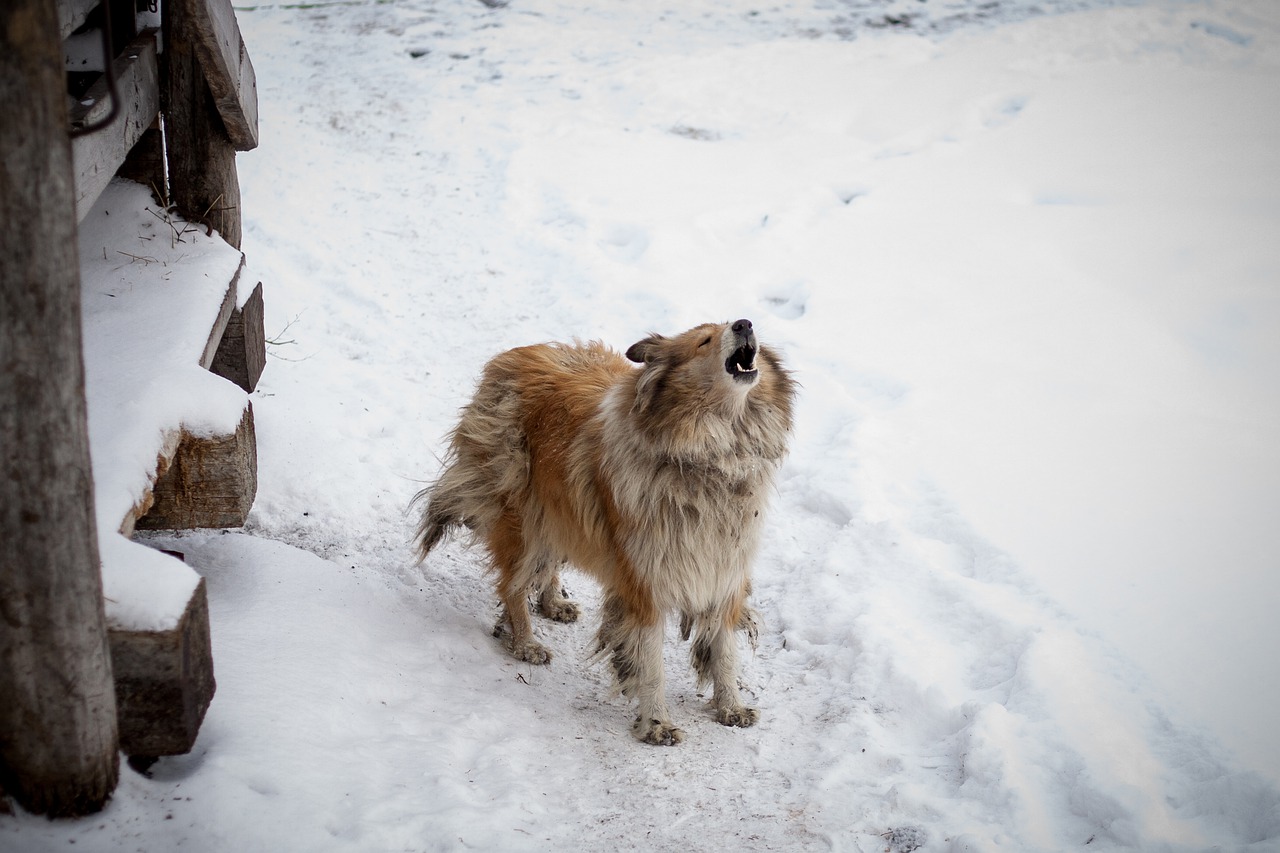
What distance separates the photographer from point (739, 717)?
3834mm

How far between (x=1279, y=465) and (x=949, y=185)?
4000mm

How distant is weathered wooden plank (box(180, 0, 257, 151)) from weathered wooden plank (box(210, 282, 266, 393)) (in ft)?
2.34

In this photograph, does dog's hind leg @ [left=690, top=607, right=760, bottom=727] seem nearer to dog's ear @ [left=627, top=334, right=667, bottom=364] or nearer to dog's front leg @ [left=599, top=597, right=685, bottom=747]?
dog's front leg @ [left=599, top=597, right=685, bottom=747]

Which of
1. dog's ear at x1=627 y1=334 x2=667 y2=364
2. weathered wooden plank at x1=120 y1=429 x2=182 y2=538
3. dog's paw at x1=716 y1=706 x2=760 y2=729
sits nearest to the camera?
weathered wooden plank at x1=120 y1=429 x2=182 y2=538

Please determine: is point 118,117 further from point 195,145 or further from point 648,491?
point 648,491

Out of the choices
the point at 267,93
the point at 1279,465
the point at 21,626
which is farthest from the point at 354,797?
the point at 267,93

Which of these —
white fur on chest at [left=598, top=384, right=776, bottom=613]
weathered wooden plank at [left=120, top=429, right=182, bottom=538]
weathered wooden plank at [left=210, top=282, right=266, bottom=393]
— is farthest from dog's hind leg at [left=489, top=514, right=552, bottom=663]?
weathered wooden plank at [left=120, top=429, right=182, bottom=538]

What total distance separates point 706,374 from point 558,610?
5.49 feet

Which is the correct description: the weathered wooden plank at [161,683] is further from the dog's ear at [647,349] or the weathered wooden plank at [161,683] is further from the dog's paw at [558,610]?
the dog's paw at [558,610]

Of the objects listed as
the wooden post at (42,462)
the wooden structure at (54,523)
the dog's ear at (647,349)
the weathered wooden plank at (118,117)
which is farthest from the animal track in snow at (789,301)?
the wooden post at (42,462)

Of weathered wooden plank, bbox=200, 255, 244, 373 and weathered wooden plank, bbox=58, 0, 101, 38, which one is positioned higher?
weathered wooden plank, bbox=58, 0, 101, 38

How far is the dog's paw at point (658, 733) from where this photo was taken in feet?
12.1

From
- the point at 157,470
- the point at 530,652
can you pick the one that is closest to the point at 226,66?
the point at 157,470

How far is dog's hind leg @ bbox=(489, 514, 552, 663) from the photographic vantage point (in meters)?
4.18
